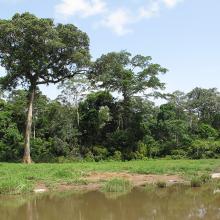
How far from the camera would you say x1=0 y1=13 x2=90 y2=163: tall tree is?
27.6m

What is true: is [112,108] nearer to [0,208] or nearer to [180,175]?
[180,175]

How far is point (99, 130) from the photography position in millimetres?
37219

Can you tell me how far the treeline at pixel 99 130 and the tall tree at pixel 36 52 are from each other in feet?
18.0

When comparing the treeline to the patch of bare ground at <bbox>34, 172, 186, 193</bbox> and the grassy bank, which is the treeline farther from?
the patch of bare ground at <bbox>34, 172, 186, 193</bbox>

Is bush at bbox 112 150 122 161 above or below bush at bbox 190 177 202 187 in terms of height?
above

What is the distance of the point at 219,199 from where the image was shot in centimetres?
1377

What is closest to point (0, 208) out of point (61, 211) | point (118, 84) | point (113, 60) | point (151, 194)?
point (61, 211)

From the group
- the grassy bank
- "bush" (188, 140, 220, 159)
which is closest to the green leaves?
the grassy bank

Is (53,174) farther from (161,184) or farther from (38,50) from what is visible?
(38,50)

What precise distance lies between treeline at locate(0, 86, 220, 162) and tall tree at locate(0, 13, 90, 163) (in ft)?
18.0

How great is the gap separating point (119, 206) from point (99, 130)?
79.0ft

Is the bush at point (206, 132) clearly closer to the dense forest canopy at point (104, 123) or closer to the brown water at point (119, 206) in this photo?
the dense forest canopy at point (104, 123)

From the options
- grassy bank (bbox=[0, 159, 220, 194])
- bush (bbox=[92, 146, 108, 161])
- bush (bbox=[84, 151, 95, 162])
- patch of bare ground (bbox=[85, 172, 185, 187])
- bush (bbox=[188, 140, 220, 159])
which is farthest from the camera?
bush (bbox=[188, 140, 220, 159])

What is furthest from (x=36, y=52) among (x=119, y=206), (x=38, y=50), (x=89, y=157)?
(x=119, y=206)
